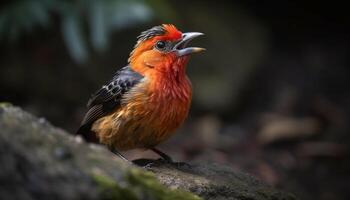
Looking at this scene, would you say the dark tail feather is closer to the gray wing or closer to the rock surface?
the gray wing

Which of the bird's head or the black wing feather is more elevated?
the bird's head

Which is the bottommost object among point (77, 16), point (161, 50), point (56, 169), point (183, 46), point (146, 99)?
point (56, 169)

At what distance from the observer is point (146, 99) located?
17.6 feet

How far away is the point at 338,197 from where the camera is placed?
7734mm

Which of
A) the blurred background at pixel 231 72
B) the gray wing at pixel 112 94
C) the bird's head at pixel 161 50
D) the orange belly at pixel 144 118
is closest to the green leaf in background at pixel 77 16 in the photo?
the blurred background at pixel 231 72

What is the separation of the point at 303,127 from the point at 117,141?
4.26 metres

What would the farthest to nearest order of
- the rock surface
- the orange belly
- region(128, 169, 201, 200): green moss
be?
the orange belly → region(128, 169, 201, 200): green moss → the rock surface

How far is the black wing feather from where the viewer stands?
558 centimetres

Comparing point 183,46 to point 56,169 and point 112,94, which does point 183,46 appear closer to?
point 112,94

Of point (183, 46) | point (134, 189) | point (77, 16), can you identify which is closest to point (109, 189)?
point (134, 189)

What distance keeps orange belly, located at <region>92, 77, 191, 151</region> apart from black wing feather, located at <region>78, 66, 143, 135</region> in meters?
0.10

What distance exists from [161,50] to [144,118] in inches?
29.0

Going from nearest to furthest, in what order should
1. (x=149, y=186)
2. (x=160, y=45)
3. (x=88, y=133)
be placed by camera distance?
(x=149, y=186)
(x=160, y=45)
(x=88, y=133)

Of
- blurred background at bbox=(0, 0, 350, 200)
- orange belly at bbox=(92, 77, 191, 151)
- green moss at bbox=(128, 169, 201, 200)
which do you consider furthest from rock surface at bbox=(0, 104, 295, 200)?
blurred background at bbox=(0, 0, 350, 200)
